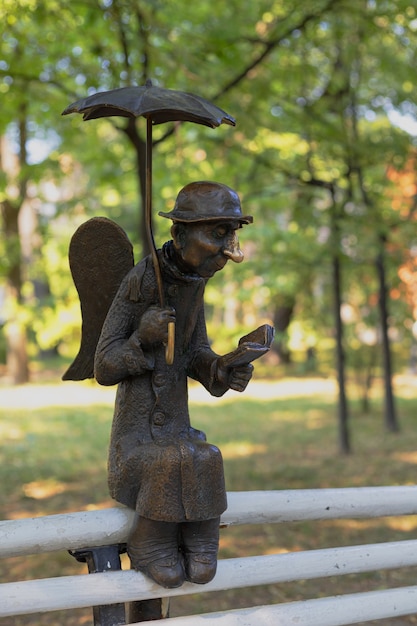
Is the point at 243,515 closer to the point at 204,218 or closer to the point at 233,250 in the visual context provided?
the point at 233,250

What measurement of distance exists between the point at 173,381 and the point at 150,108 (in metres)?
0.75

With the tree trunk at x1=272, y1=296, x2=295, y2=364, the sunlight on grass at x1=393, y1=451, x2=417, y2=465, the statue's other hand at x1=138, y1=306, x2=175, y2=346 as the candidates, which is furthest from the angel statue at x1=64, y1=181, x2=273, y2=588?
the tree trunk at x1=272, y1=296, x2=295, y2=364

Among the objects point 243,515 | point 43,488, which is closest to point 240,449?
point 43,488

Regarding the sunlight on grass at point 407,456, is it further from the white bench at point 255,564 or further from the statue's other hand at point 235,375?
the statue's other hand at point 235,375

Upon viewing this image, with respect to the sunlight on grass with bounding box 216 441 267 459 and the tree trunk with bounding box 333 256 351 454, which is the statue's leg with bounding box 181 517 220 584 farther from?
the sunlight on grass with bounding box 216 441 267 459

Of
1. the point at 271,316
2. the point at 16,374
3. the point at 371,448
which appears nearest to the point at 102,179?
the point at 371,448

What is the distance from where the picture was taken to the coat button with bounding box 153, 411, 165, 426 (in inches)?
77.9

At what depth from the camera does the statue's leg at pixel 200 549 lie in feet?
6.37

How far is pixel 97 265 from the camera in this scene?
2.16 metres

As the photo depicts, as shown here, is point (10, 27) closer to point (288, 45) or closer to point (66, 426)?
point (288, 45)

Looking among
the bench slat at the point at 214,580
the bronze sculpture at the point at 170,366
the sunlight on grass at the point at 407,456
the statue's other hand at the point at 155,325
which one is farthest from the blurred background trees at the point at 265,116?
the bench slat at the point at 214,580

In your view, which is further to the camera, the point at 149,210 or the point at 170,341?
the point at 149,210

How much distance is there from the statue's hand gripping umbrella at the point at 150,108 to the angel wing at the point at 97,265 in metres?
0.22

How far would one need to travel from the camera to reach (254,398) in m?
11.9
